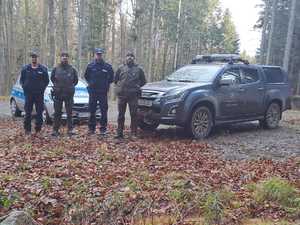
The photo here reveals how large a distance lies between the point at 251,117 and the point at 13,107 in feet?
29.2

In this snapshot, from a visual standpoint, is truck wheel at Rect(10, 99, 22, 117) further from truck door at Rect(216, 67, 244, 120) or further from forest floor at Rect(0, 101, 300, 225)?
truck door at Rect(216, 67, 244, 120)

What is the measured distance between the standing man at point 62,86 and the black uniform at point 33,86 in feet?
1.04

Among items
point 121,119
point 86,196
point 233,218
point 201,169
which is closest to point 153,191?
point 86,196

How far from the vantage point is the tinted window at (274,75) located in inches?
511

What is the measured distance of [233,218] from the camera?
483cm

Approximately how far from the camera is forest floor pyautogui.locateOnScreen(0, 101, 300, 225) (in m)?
4.93

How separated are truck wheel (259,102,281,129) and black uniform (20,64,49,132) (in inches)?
269

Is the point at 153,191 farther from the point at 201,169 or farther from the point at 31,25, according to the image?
the point at 31,25

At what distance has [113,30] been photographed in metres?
43.9

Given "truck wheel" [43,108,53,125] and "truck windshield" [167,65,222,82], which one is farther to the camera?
"truck wheel" [43,108,53,125]

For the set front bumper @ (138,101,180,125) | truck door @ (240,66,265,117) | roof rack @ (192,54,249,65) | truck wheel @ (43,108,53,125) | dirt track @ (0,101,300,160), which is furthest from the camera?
truck wheel @ (43,108,53,125)

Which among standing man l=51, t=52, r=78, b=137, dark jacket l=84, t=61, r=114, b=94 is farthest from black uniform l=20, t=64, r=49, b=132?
dark jacket l=84, t=61, r=114, b=94

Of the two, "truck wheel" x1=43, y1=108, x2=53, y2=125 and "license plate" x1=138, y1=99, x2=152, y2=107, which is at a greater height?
"license plate" x1=138, y1=99, x2=152, y2=107

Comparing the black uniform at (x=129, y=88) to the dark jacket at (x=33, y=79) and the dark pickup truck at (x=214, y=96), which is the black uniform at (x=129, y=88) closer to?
the dark pickup truck at (x=214, y=96)
